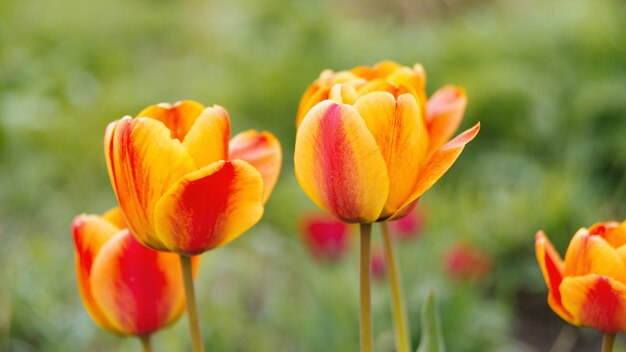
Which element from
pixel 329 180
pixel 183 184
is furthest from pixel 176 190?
pixel 329 180

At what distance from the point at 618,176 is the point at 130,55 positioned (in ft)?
8.75

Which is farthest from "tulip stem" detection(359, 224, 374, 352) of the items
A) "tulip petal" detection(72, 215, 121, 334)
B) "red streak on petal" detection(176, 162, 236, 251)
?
"tulip petal" detection(72, 215, 121, 334)

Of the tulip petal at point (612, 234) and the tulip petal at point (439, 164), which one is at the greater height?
the tulip petal at point (439, 164)

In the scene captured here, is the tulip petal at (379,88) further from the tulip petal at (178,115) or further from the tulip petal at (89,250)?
the tulip petal at (89,250)

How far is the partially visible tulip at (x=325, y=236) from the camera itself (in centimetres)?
171

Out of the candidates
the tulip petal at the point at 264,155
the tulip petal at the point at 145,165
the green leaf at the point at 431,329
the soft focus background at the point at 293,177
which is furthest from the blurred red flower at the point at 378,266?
the tulip petal at the point at 145,165

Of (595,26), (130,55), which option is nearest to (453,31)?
(595,26)

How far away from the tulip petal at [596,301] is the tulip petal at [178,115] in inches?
12.2

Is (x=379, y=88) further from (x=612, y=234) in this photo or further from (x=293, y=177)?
(x=293, y=177)

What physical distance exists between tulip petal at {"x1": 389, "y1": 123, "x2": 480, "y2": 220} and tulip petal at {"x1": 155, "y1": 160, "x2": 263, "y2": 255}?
110mm

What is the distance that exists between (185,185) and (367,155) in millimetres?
130

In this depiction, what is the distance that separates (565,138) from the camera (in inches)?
98.7

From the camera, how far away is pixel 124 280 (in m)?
0.73

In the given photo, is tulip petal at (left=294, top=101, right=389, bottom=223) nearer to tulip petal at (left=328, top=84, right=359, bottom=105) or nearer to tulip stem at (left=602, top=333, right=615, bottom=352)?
tulip petal at (left=328, top=84, right=359, bottom=105)
